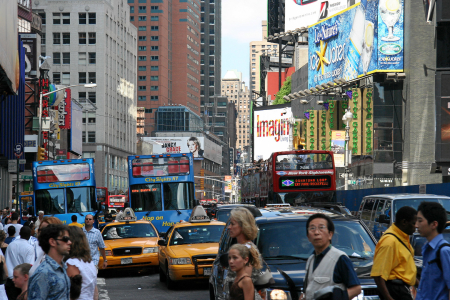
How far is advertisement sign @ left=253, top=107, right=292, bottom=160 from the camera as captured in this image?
8369cm

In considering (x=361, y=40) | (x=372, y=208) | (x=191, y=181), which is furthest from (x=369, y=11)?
(x=372, y=208)

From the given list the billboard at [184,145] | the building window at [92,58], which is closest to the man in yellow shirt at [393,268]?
the building window at [92,58]

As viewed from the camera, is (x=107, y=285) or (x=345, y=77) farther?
(x=345, y=77)

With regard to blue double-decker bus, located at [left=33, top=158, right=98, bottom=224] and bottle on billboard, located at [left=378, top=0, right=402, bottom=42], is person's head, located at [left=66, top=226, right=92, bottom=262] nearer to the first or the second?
blue double-decker bus, located at [left=33, top=158, right=98, bottom=224]

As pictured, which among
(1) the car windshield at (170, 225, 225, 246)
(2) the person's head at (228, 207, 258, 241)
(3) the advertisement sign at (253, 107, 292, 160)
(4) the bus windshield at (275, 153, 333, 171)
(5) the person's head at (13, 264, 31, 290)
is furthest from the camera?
(3) the advertisement sign at (253, 107, 292, 160)

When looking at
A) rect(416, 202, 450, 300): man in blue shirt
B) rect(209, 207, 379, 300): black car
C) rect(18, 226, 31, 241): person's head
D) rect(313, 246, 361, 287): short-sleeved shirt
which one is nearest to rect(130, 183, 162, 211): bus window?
rect(18, 226, 31, 241): person's head

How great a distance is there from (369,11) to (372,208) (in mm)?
40785

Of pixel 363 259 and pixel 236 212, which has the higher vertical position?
pixel 236 212

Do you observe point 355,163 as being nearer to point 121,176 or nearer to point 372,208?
point 372,208

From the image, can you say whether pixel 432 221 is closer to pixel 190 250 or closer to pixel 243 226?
pixel 243 226

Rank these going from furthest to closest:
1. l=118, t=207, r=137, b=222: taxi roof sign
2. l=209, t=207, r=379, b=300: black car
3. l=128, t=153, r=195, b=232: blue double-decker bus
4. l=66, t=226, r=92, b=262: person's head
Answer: l=128, t=153, r=195, b=232: blue double-decker bus, l=118, t=207, r=137, b=222: taxi roof sign, l=209, t=207, r=379, b=300: black car, l=66, t=226, r=92, b=262: person's head

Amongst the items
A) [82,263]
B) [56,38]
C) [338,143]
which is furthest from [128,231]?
[56,38]

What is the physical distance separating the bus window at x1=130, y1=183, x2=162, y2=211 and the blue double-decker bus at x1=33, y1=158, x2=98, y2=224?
1752 mm

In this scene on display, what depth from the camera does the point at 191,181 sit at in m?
28.2
